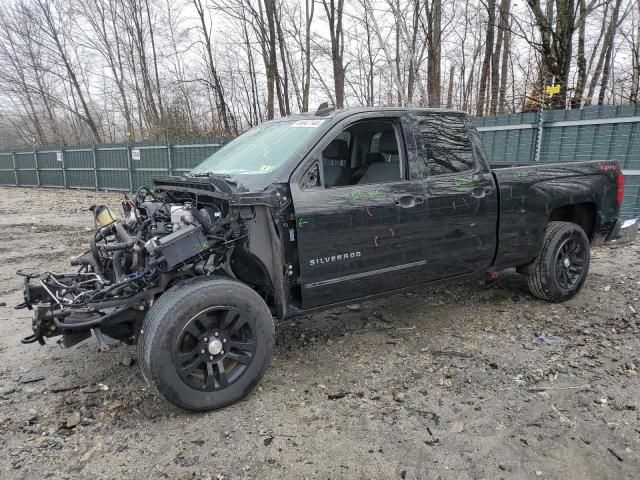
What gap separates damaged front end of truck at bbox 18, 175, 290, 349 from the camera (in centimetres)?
276

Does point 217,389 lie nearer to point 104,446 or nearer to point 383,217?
point 104,446

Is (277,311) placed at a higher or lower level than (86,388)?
higher

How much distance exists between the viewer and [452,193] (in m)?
3.75

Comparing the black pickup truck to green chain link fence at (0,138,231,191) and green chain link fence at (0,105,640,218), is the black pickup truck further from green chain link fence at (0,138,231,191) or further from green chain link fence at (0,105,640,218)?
green chain link fence at (0,138,231,191)

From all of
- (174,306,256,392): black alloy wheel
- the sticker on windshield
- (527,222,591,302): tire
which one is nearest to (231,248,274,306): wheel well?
(174,306,256,392): black alloy wheel

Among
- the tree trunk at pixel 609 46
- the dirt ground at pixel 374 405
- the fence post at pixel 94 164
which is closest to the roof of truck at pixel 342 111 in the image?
the dirt ground at pixel 374 405

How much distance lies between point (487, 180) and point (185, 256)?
2711 millimetres

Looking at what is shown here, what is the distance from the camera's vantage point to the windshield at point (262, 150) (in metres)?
3.28

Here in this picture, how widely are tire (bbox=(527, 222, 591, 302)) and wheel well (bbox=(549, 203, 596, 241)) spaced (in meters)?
Result: 0.24

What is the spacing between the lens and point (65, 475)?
7.68 ft

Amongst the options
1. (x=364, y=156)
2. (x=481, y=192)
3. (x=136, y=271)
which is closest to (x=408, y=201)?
(x=481, y=192)

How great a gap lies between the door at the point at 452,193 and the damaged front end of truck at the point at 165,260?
1.30 m

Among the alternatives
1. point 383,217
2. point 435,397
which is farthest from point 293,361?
point 383,217

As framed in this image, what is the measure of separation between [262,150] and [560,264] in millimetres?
3243
